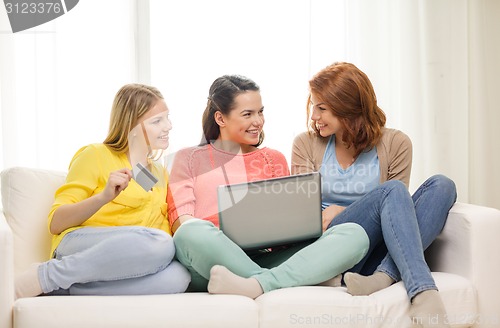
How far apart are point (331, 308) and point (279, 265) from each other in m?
0.25

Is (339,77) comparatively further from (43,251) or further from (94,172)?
(43,251)

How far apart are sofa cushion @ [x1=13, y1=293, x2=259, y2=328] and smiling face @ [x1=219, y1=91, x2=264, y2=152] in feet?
2.35

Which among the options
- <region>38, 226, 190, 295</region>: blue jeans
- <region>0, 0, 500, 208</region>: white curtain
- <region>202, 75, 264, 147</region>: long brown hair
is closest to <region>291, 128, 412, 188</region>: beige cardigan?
<region>202, 75, 264, 147</region>: long brown hair

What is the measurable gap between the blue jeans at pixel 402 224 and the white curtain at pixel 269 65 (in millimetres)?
Result: 1171

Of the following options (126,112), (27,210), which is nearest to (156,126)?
(126,112)

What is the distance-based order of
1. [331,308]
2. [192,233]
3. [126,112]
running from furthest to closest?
[126,112] < [192,233] < [331,308]

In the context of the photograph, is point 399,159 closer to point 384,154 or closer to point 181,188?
point 384,154

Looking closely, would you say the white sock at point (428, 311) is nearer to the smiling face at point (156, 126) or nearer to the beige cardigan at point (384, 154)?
the beige cardigan at point (384, 154)

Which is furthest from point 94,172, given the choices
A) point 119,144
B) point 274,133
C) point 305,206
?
point 274,133

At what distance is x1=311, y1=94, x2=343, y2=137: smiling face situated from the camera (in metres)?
2.45

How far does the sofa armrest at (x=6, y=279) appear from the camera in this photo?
176 cm

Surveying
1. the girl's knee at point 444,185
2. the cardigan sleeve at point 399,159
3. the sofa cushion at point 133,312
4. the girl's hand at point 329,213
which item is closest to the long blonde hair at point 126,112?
the sofa cushion at point 133,312

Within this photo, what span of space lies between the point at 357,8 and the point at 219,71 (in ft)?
2.46

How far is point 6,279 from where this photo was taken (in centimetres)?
177
